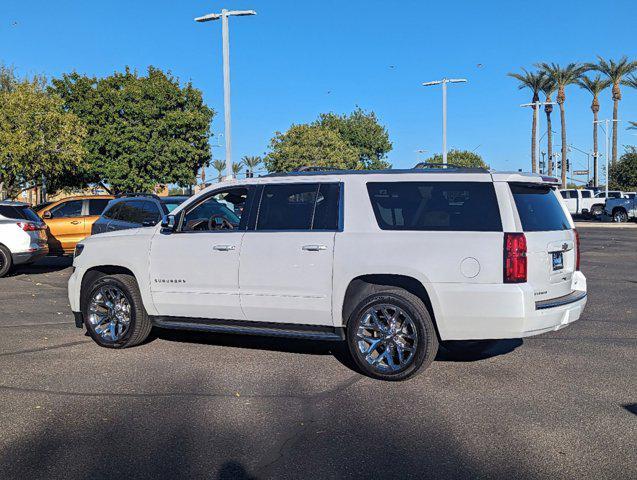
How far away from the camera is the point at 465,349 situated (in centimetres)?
790

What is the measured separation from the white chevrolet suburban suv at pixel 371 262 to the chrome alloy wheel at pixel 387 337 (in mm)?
10

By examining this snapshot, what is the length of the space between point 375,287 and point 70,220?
44.2 feet

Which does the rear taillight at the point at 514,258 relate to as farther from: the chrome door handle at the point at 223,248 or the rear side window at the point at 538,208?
the chrome door handle at the point at 223,248

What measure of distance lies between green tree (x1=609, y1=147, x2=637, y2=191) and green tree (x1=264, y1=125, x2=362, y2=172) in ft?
91.6

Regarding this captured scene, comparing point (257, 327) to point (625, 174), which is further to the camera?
point (625, 174)

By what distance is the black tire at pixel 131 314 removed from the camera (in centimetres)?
791

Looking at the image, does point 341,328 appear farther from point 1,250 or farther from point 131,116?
point 131,116

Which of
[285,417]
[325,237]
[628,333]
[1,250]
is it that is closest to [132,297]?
[325,237]

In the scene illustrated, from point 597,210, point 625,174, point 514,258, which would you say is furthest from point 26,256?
point 625,174

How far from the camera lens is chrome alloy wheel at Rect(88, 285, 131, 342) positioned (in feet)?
26.4

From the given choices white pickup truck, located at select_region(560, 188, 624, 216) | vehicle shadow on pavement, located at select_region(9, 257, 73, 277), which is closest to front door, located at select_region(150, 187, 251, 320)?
vehicle shadow on pavement, located at select_region(9, 257, 73, 277)

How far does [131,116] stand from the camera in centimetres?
4147

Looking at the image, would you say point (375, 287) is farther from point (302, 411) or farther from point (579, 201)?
point (579, 201)

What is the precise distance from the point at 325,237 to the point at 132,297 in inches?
92.9
